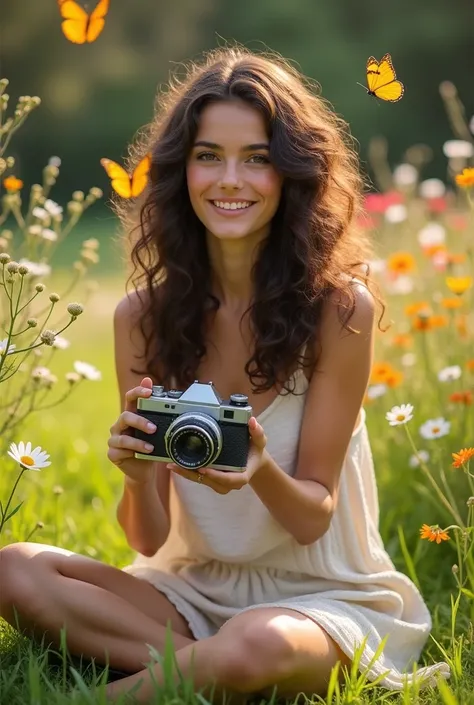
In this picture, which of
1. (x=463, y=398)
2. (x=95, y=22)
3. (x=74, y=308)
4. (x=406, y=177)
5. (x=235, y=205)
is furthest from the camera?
(x=406, y=177)

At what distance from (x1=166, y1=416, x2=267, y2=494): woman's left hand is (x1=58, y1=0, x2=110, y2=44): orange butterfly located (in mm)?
675

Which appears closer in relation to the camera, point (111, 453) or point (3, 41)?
point (111, 453)

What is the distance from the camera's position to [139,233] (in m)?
2.13

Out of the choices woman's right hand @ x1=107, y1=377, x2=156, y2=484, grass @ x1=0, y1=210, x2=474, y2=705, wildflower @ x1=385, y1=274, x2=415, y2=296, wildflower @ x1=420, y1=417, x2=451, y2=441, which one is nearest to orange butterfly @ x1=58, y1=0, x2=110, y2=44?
woman's right hand @ x1=107, y1=377, x2=156, y2=484

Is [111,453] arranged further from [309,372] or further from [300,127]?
[300,127]

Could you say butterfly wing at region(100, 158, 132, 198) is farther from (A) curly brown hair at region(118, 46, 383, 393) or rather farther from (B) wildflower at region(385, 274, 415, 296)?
(B) wildflower at region(385, 274, 415, 296)

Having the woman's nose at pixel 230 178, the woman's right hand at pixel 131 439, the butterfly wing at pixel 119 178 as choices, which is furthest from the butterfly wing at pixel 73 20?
the woman's right hand at pixel 131 439

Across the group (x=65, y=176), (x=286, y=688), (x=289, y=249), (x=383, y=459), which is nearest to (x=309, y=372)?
(x=289, y=249)

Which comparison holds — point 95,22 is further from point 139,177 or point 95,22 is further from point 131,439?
point 131,439

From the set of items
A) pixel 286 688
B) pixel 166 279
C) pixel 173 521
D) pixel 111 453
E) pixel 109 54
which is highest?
pixel 109 54

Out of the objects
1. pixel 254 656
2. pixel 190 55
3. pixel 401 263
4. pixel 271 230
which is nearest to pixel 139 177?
pixel 271 230

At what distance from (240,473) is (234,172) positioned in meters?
0.53

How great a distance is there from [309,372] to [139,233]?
474mm

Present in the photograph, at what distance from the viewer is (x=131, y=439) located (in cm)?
168
